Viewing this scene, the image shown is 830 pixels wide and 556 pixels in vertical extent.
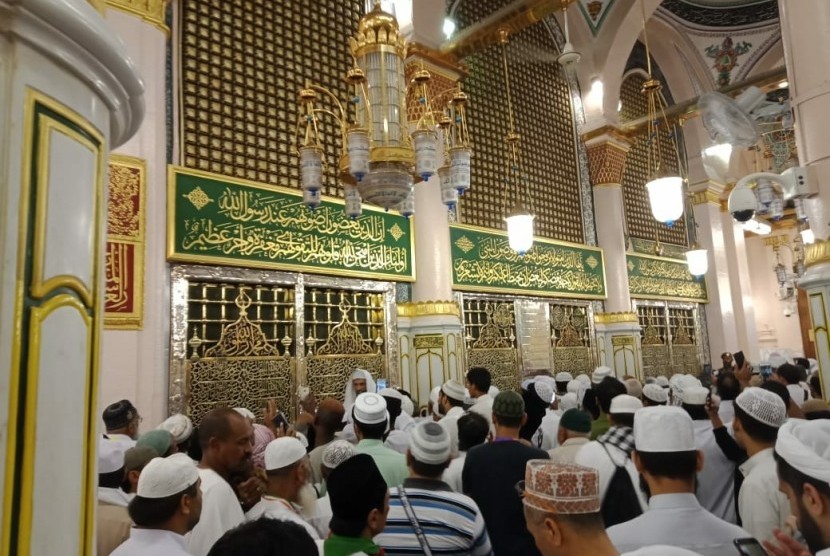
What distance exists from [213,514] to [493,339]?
557cm

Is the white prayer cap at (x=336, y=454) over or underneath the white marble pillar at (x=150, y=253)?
underneath

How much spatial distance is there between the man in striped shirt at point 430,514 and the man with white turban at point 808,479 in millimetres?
675

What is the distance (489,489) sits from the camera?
185 centimetres

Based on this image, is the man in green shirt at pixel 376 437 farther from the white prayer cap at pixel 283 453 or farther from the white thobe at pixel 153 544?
the white thobe at pixel 153 544

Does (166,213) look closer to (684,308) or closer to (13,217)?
(13,217)

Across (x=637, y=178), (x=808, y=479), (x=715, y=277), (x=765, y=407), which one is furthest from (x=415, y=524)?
(x=715, y=277)

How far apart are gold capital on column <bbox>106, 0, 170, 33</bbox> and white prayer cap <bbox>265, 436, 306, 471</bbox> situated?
3708 mm

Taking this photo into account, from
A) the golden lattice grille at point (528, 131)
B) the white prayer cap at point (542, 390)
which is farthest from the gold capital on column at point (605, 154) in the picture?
the white prayer cap at point (542, 390)

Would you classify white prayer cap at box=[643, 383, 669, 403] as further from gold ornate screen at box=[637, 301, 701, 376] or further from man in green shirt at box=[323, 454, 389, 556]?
gold ornate screen at box=[637, 301, 701, 376]

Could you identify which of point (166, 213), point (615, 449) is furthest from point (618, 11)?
point (615, 449)

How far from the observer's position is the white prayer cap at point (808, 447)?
109 centimetres

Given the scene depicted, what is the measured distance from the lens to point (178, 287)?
4.48m

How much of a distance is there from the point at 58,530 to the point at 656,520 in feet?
3.76

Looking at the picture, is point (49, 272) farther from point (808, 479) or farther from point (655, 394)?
point (655, 394)
